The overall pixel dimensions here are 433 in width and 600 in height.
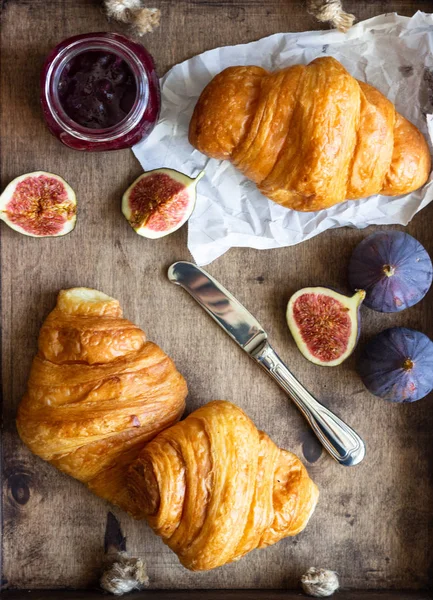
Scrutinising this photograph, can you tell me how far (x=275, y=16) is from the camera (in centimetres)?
239

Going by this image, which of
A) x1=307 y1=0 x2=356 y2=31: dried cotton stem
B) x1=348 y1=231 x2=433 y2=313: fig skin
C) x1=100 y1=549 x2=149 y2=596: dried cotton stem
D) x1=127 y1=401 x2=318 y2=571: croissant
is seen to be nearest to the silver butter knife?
x1=127 y1=401 x2=318 y2=571: croissant

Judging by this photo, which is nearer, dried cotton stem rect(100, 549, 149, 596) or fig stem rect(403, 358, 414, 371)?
fig stem rect(403, 358, 414, 371)

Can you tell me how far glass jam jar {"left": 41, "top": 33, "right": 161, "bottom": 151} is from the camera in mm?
2152

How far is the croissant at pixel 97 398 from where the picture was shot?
2182 millimetres

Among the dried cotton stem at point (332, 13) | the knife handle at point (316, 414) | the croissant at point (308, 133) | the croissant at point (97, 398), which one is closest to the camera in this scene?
the croissant at point (308, 133)

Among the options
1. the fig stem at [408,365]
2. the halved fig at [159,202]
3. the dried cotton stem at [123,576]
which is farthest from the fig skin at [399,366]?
the dried cotton stem at [123,576]

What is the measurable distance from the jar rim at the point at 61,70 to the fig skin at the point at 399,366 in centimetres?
114

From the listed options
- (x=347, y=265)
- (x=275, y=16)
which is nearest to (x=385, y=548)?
(x=347, y=265)

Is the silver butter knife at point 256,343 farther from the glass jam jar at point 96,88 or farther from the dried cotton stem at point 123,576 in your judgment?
the dried cotton stem at point 123,576

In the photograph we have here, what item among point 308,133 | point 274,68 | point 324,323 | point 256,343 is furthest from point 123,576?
point 274,68

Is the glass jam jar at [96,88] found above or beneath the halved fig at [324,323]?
above

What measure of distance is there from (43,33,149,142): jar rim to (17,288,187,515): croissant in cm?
61

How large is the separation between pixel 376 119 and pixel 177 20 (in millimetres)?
839

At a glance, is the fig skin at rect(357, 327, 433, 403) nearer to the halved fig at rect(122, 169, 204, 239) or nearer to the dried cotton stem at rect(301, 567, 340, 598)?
the dried cotton stem at rect(301, 567, 340, 598)
